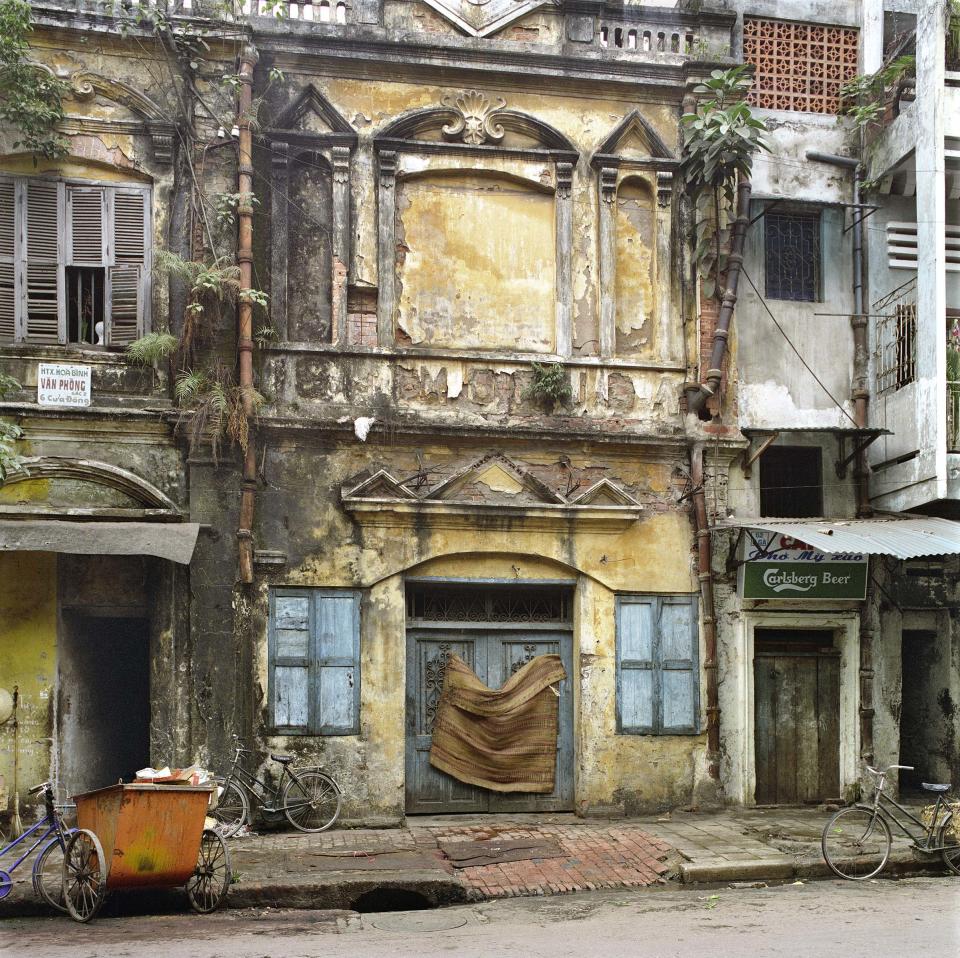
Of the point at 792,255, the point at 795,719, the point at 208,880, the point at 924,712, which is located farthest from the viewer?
the point at 924,712

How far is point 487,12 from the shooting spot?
1297 cm

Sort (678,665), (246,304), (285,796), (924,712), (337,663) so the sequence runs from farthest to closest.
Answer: (924,712) → (678,665) → (337,663) → (246,304) → (285,796)

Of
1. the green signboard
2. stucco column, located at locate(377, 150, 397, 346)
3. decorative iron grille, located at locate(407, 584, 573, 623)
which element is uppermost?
stucco column, located at locate(377, 150, 397, 346)

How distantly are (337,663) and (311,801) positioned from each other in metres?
1.44

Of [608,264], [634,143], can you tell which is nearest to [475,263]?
[608,264]

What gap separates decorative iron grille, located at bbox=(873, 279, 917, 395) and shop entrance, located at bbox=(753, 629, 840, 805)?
10.6 feet

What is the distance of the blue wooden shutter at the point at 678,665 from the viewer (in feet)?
41.3

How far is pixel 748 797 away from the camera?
41.7 ft

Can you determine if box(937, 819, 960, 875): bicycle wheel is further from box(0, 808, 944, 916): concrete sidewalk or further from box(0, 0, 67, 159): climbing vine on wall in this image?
box(0, 0, 67, 159): climbing vine on wall

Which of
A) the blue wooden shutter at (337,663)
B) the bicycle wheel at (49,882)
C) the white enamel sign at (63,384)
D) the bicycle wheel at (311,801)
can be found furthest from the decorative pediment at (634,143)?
the bicycle wheel at (49,882)

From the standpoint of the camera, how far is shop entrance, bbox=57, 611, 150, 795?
1171 cm

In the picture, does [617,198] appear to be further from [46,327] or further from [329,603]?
[46,327]

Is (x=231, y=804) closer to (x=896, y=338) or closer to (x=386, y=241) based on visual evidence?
(x=386, y=241)

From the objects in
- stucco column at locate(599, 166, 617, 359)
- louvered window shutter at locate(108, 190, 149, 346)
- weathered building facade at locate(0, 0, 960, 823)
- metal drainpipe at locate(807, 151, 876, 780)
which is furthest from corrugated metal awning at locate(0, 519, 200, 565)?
metal drainpipe at locate(807, 151, 876, 780)
